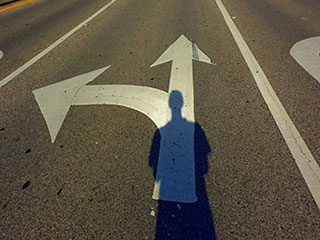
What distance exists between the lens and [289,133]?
9.59ft

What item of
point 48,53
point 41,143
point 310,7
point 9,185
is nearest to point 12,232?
point 9,185

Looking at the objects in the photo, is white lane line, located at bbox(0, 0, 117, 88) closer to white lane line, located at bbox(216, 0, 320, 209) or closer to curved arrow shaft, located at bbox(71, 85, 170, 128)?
curved arrow shaft, located at bbox(71, 85, 170, 128)

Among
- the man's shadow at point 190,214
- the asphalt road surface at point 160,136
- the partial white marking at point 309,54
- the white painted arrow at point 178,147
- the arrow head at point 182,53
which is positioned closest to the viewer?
the man's shadow at point 190,214

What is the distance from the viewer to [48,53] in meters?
5.33

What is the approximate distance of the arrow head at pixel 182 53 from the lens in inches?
185

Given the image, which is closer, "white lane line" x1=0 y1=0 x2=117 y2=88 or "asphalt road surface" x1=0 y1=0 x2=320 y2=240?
"asphalt road surface" x1=0 y1=0 x2=320 y2=240

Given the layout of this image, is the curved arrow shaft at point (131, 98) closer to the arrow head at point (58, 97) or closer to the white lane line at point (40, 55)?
the arrow head at point (58, 97)

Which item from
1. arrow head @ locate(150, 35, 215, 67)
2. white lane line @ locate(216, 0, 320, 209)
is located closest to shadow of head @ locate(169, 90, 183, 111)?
arrow head @ locate(150, 35, 215, 67)

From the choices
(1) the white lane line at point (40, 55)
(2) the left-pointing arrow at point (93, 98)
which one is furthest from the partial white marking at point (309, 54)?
(1) the white lane line at point (40, 55)

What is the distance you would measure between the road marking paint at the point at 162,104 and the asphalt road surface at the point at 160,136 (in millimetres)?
21

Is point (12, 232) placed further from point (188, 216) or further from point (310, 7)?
point (310, 7)

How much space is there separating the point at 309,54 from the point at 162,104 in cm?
340

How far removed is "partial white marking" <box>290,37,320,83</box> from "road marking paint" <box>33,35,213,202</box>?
69.3 inches

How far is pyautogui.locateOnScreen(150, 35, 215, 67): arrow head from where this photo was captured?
470 cm
